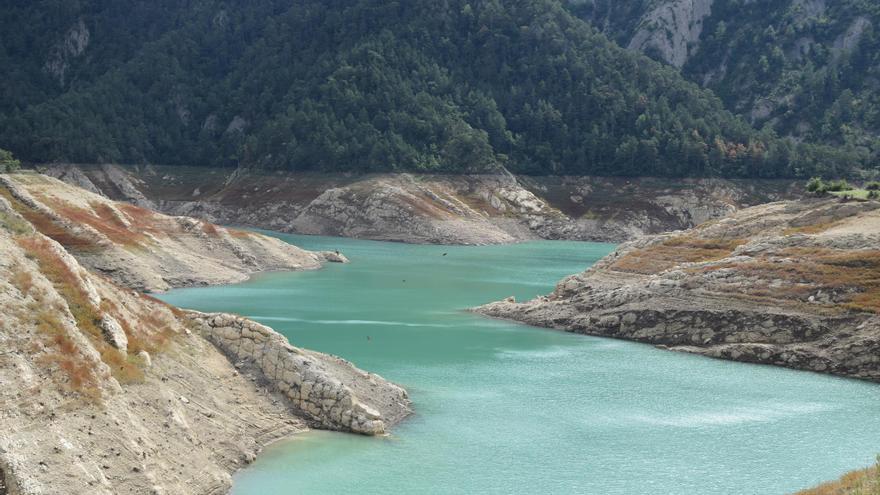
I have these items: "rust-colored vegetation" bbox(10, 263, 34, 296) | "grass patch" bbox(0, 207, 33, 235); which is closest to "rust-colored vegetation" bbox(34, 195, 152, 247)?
"grass patch" bbox(0, 207, 33, 235)

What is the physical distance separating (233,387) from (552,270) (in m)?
81.7

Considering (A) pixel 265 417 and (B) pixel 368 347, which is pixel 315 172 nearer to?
(B) pixel 368 347

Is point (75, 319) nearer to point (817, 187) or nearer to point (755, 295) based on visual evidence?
point (755, 295)

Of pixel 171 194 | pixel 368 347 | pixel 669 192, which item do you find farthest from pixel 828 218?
pixel 171 194

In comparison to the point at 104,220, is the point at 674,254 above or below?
above

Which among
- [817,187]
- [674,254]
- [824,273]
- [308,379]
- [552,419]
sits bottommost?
[552,419]

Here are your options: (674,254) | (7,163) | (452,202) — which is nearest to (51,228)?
(7,163)

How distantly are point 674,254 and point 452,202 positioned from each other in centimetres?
9363

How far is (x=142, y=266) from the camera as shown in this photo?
8956 centimetres

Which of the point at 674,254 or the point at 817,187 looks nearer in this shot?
the point at 674,254

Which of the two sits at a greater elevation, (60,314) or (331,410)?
(60,314)

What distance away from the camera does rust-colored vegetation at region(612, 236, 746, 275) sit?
77.6 m

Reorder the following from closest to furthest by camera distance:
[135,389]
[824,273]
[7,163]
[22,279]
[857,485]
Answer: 1. [857,485]
2. [22,279]
3. [135,389]
4. [824,273]
5. [7,163]

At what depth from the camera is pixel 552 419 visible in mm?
44344
